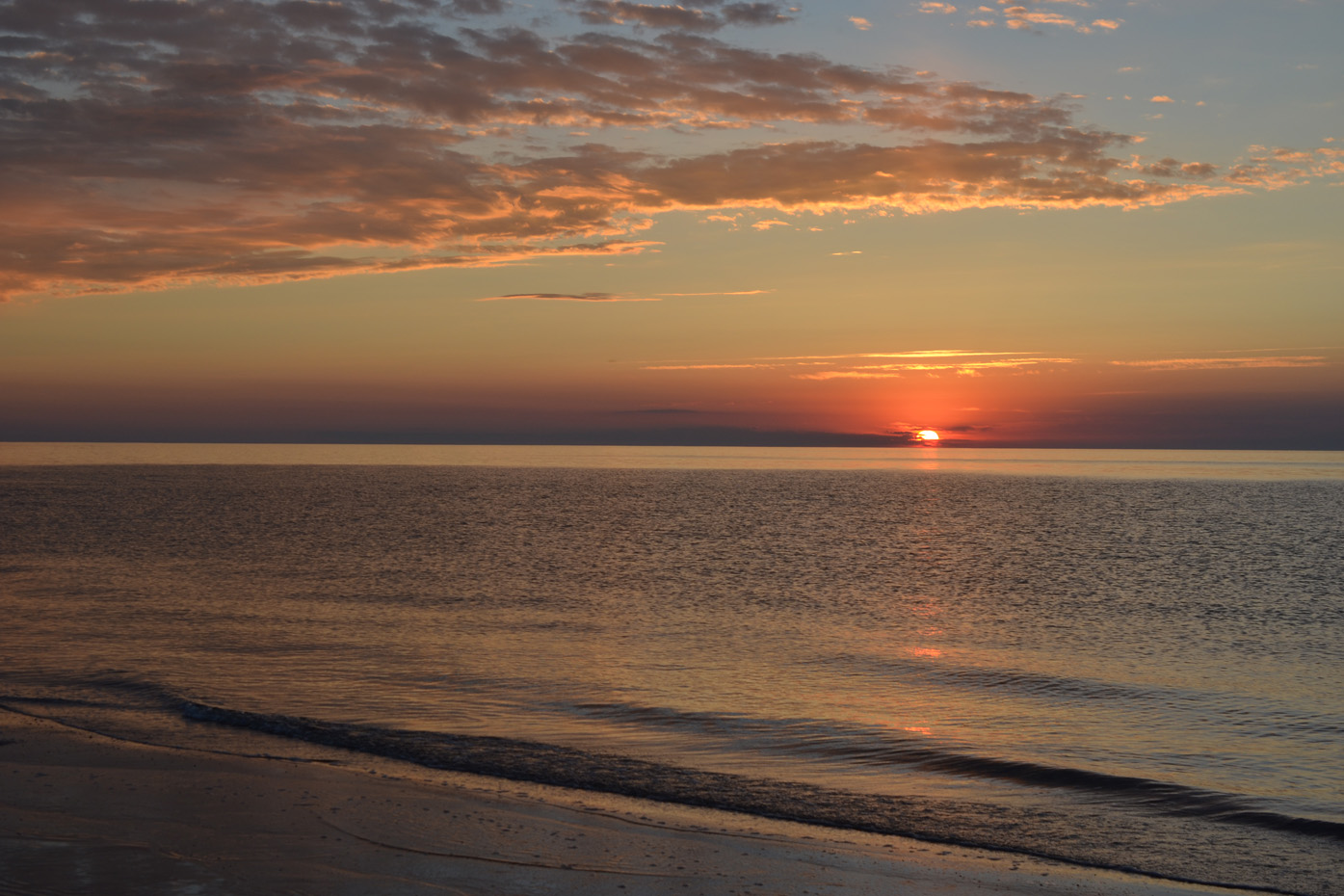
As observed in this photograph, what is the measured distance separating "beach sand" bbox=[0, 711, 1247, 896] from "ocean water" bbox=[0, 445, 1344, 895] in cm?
93

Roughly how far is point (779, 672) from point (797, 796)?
8492mm

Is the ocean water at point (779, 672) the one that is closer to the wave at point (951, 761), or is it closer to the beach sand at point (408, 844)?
the wave at point (951, 761)

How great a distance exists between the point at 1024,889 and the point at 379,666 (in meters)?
14.9

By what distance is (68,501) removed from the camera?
79.4m

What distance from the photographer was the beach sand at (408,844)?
901 cm

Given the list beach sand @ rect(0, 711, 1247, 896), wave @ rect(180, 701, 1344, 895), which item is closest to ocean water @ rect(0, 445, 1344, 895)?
wave @ rect(180, 701, 1344, 895)

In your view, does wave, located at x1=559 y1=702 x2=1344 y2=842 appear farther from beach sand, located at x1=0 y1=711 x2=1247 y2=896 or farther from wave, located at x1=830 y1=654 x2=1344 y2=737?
wave, located at x1=830 y1=654 x2=1344 y2=737

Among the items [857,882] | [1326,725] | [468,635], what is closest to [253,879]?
[857,882]

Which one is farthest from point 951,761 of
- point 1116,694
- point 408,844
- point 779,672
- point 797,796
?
point 408,844

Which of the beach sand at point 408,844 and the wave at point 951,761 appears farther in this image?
the wave at point 951,761

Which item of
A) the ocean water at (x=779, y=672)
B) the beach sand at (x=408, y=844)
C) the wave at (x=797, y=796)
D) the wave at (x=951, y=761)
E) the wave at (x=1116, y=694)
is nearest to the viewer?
the beach sand at (x=408, y=844)

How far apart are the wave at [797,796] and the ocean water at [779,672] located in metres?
0.06

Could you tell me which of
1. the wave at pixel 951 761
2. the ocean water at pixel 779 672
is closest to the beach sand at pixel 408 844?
the ocean water at pixel 779 672

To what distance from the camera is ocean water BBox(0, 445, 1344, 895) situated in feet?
42.6
